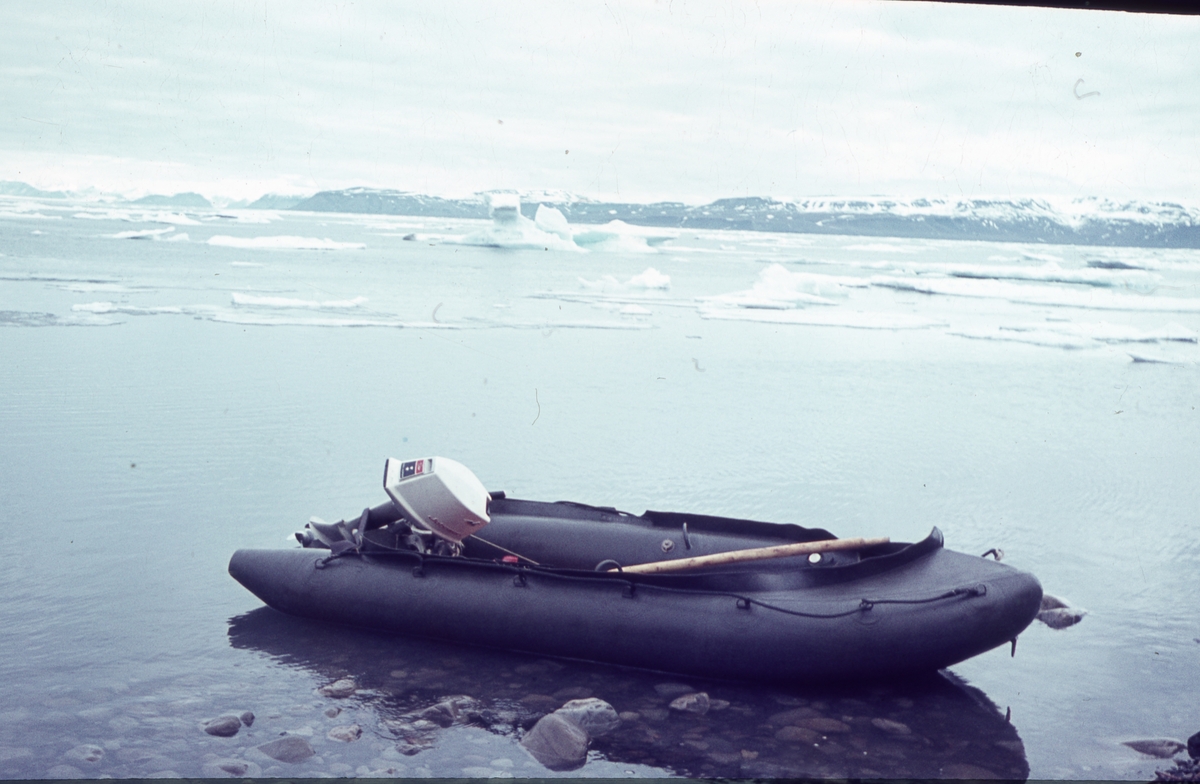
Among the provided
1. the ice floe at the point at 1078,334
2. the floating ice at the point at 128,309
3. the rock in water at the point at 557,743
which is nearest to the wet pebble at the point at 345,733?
the rock in water at the point at 557,743

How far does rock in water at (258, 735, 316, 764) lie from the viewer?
3250mm

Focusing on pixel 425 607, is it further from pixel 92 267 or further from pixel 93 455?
pixel 92 267

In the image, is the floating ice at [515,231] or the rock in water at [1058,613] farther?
the floating ice at [515,231]

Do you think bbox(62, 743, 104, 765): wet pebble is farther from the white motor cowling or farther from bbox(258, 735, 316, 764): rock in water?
the white motor cowling

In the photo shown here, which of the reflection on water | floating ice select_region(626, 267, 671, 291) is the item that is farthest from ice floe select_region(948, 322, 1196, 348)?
the reflection on water

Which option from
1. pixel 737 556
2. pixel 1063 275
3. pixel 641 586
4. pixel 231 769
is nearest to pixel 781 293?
pixel 1063 275

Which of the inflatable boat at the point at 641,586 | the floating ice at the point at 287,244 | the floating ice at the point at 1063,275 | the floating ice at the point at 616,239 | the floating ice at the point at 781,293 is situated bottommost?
the inflatable boat at the point at 641,586

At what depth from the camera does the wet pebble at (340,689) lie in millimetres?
3711

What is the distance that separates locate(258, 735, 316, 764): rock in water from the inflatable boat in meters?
0.83

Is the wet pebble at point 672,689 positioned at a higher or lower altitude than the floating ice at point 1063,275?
lower

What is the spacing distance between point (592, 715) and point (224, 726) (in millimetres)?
1242

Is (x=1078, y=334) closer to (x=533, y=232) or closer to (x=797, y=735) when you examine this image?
(x=797, y=735)

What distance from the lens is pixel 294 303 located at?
1397 cm

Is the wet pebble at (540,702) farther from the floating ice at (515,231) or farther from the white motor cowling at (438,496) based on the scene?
the floating ice at (515,231)
